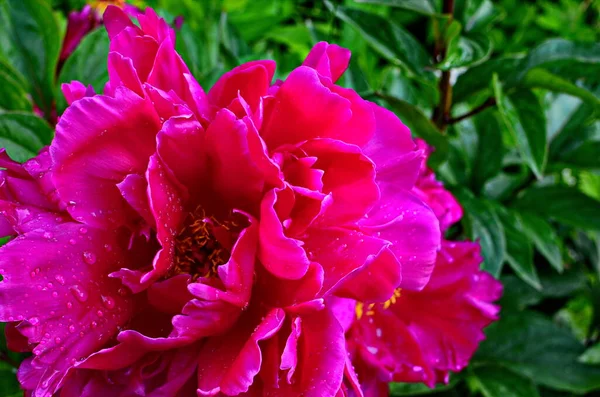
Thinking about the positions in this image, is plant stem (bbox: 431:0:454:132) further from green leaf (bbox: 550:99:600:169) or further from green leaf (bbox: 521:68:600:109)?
green leaf (bbox: 550:99:600:169)

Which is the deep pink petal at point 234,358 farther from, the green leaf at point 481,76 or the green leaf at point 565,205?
the green leaf at point 565,205

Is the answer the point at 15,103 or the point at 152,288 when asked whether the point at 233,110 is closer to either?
the point at 152,288

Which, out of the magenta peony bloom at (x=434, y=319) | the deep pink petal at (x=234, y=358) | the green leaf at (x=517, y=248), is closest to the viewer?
the deep pink petal at (x=234, y=358)

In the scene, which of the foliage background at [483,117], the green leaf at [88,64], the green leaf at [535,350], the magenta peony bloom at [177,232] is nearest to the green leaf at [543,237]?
the foliage background at [483,117]

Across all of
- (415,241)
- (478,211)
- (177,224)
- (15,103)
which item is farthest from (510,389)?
(15,103)

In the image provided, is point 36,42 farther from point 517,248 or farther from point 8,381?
point 517,248
